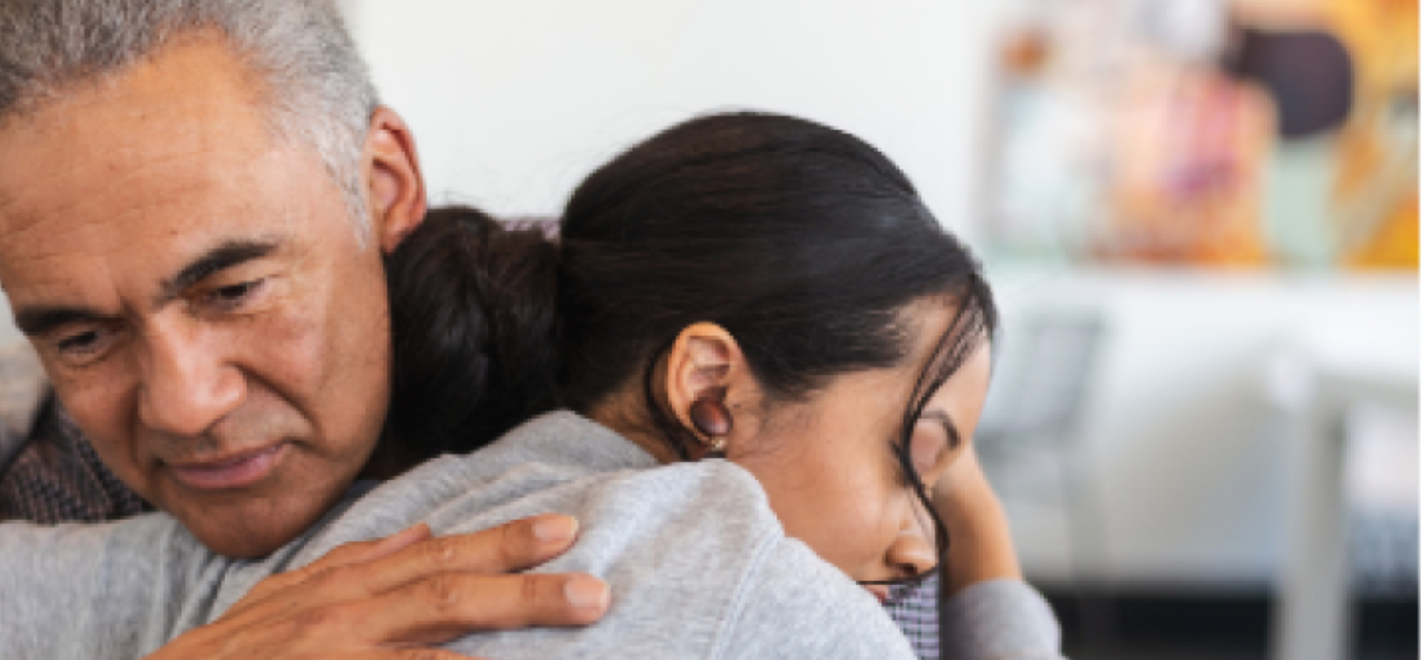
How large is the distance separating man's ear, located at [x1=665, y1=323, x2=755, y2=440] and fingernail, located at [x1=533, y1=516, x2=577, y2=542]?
195 mm

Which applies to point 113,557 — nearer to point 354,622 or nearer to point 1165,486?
point 354,622

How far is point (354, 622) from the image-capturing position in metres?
0.79

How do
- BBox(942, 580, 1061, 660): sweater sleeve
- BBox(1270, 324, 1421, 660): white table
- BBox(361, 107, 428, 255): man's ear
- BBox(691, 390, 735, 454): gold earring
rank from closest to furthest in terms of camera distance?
BBox(691, 390, 735, 454): gold earring → BBox(361, 107, 428, 255): man's ear → BBox(942, 580, 1061, 660): sweater sleeve → BBox(1270, 324, 1421, 660): white table

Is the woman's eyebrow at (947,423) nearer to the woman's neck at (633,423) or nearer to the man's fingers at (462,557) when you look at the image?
the woman's neck at (633,423)

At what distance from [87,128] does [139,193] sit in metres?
0.06

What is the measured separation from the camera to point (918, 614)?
1.13 meters

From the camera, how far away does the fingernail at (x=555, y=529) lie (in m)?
0.78

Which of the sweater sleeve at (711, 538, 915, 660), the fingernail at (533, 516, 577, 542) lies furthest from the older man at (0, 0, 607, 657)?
the sweater sleeve at (711, 538, 915, 660)

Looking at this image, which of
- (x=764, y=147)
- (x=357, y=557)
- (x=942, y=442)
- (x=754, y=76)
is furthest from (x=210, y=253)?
(x=754, y=76)

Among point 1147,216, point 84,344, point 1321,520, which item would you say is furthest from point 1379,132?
point 84,344

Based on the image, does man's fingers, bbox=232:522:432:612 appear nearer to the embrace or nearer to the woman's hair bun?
the embrace

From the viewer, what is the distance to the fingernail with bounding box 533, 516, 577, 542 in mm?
779

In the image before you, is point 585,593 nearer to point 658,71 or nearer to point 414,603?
point 414,603

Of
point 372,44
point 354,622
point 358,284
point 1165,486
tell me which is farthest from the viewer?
point 1165,486
